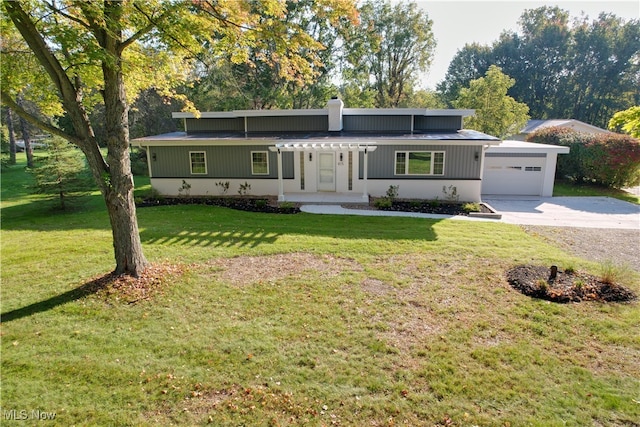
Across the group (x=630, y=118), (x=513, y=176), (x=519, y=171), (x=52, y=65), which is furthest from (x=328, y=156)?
(x=630, y=118)

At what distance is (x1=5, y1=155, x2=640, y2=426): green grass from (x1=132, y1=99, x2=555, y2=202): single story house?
251 inches

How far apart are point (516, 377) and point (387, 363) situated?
1483 millimetres

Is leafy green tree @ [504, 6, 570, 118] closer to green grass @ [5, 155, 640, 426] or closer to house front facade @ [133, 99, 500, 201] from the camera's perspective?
house front facade @ [133, 99, 500, 201]

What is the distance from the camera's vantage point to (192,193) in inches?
617

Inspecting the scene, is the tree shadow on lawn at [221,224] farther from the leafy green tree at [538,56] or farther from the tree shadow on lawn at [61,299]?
the leafy green tree at [538,56]

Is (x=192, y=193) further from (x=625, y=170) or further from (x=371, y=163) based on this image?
(x=625, y=170)

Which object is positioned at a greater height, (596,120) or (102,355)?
(596,120)

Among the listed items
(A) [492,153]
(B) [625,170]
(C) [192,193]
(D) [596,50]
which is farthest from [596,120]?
(C) [192,193]

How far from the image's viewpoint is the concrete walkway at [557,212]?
1197cm

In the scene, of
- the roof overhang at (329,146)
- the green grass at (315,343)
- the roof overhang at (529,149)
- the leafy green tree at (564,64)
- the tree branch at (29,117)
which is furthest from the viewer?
the leafy green tree at (564,64)

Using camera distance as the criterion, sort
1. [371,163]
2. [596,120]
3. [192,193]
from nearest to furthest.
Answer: [371,163] < [192,193] < [596,120]

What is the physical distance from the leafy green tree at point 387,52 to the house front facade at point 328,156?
45.7 ft

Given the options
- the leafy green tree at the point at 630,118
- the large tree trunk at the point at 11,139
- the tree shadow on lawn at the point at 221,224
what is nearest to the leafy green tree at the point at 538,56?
the tree shadow on lawn at the point at 221,224

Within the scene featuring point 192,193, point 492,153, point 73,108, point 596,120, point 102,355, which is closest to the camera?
point 102,355
